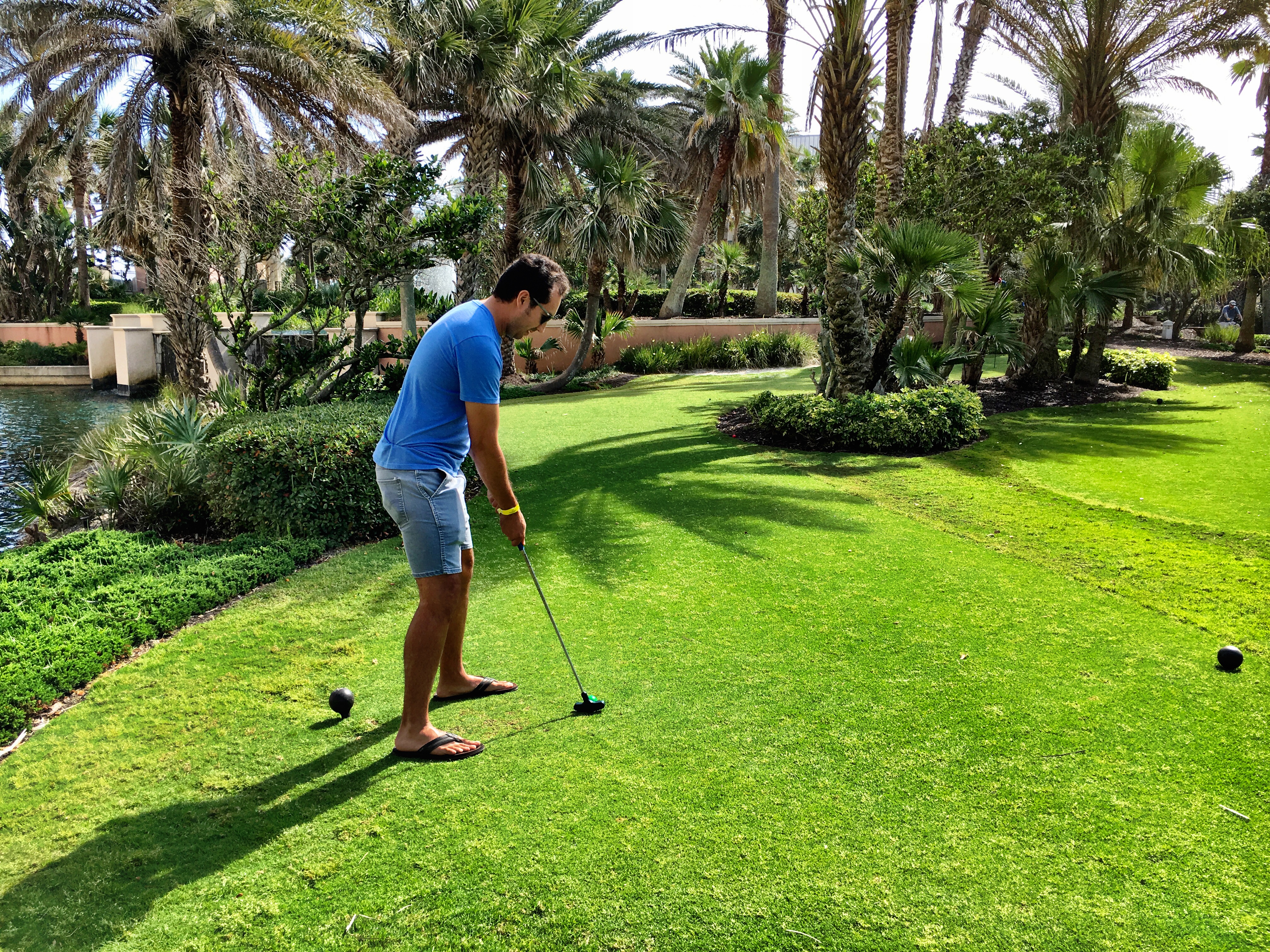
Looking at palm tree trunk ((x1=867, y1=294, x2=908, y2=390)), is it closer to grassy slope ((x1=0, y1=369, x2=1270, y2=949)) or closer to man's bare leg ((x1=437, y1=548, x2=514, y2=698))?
grassy slope ((x1=0, y1=369, x2=1270, y2=949))

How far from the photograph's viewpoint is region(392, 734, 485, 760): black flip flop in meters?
3.44

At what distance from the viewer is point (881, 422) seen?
9.97 m

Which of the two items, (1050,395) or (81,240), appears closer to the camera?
(1050,395)

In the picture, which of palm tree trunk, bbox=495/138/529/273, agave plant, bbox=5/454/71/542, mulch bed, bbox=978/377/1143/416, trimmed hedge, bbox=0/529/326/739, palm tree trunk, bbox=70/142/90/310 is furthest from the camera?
palm tree trunk, bbox=70/142/90/310

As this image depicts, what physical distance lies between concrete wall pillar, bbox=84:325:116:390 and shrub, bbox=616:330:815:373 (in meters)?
15.5

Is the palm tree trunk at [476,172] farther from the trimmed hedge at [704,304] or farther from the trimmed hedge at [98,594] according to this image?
the trimmed hedge at [98,594]

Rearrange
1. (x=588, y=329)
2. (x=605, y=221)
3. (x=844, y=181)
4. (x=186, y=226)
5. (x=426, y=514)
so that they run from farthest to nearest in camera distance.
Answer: (x=588, y=329)
(x=605, y=221)
(x=186, y=226)
(x=844, y=181)
(x=426, y=514)

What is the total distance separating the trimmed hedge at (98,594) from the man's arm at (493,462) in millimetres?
2560

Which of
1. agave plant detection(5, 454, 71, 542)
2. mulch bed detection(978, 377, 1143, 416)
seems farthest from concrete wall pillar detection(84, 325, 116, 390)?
mulch bed detection(978, 377, 1143, 416)

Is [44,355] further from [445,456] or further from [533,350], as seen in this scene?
[445,456]

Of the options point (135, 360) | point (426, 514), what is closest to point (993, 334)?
point (426, 514)

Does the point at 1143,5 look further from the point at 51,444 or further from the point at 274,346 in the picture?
the point at 51,444

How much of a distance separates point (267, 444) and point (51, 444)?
10.2 meters

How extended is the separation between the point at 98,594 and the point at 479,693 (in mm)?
2892
